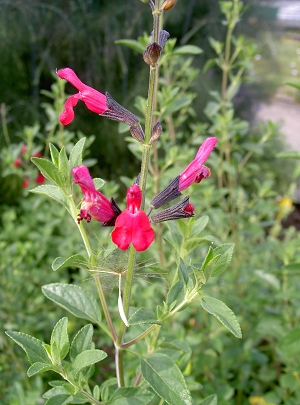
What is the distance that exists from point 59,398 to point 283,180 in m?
4.25

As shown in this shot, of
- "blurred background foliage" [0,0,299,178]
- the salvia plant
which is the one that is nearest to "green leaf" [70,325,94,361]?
the salvia plant

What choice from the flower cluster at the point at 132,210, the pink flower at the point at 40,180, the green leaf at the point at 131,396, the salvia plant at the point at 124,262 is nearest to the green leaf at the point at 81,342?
the salvia plant at the point at 124,262

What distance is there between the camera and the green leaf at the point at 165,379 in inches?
24.5

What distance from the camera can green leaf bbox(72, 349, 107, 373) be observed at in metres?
0.62

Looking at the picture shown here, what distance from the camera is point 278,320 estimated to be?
1.48m

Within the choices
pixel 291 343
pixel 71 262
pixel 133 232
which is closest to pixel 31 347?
pixel 71 262

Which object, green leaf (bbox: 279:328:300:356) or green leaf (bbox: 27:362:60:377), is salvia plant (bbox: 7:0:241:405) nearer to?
green leaf (bbox: 27:362:60:377)

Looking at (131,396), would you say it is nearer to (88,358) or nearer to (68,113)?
(88,358)

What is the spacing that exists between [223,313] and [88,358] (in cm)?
24

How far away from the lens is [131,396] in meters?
0.70

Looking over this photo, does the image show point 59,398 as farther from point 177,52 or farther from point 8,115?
point 8,115

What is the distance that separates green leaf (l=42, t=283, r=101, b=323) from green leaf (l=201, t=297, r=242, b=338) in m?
0.25

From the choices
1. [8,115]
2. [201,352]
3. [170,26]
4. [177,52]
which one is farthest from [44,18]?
[201,352]

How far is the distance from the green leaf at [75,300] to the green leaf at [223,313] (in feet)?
0.82
